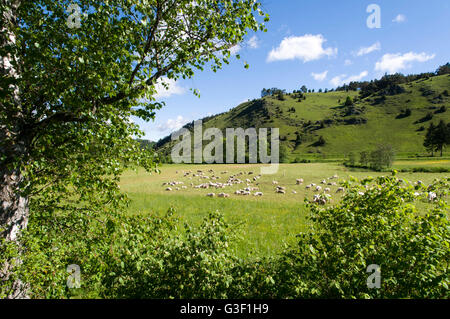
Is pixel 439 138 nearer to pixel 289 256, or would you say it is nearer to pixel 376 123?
pixel 376 123

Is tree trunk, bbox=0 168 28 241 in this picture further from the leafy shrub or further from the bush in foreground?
the leafy shrub

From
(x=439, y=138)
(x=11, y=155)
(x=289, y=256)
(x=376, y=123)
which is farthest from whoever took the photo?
(x=376, y=123)

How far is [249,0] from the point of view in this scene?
603 cm

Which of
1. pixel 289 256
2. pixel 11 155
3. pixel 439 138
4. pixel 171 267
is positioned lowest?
pixel 171 267

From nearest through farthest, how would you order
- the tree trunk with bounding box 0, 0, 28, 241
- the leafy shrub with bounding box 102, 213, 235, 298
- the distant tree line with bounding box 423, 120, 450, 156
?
the tree trunk with bounding box 0, 0, 28, 241
the leafy shrub with bounding box 102, 213, 235, 298
the distant tree line with bounding box 423, 120, 450, 156

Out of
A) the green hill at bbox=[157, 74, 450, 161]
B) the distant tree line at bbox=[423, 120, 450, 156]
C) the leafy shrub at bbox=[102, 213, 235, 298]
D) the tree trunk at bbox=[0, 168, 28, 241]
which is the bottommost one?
the leafy shrub at bbox=[102, 213, 235, 298]

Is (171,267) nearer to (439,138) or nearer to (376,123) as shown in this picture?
(439,138)

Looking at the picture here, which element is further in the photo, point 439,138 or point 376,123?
point 376,123

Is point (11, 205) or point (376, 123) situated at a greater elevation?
point (376, 123)

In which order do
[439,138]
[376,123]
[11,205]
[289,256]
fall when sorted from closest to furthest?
1. [11,205]
2. [289,256]
3. [439,138]
4. [376,123]

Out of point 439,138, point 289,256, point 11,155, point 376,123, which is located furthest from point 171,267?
point 376,123

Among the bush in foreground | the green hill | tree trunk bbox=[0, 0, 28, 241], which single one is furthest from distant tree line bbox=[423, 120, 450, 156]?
tree trunk bbox=[0, 0, 28, 241]

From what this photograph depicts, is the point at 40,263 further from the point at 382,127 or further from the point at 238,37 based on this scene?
the point at 382,127
